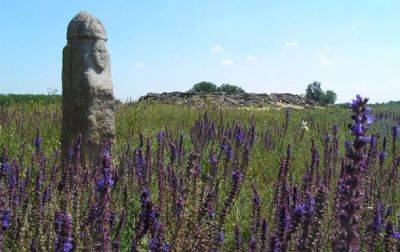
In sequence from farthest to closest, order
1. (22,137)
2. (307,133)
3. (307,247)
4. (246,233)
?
(307,133) < (22,137) < (246,233) < (307,247)

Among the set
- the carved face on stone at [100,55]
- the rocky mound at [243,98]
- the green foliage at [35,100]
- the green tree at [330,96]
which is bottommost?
the green foliage at [35,100]

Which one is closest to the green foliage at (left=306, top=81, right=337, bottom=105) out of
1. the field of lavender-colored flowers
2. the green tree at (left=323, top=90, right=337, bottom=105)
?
the green tree at (left=323, top=90, right=337, bottom=105)

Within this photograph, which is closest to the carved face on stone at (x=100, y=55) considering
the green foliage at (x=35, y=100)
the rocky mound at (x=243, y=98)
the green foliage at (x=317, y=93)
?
the green foliage at (x=35, y=100)

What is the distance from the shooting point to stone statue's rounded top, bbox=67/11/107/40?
7367 mm

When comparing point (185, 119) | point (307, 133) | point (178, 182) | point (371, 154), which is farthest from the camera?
point (185, 119)

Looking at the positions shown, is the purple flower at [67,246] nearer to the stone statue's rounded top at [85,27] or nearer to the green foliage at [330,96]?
the stone statue's rounded top at [85,27]

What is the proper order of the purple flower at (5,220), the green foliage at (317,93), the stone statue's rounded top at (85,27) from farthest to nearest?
the green foliage at (317,93)
the stone statue's rounded top at (85,27)
the purple flower at (5,220)

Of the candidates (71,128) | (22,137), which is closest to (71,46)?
(71,128)

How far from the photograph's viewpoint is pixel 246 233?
4664 millimetres

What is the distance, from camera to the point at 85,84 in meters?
7.38

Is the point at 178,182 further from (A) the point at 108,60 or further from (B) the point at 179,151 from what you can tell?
(A) the point at 108,60

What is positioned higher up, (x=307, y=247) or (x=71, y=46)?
(x=71, y=46)

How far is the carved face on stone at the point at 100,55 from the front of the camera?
7.47 meters

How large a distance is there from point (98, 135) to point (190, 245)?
4683mm
